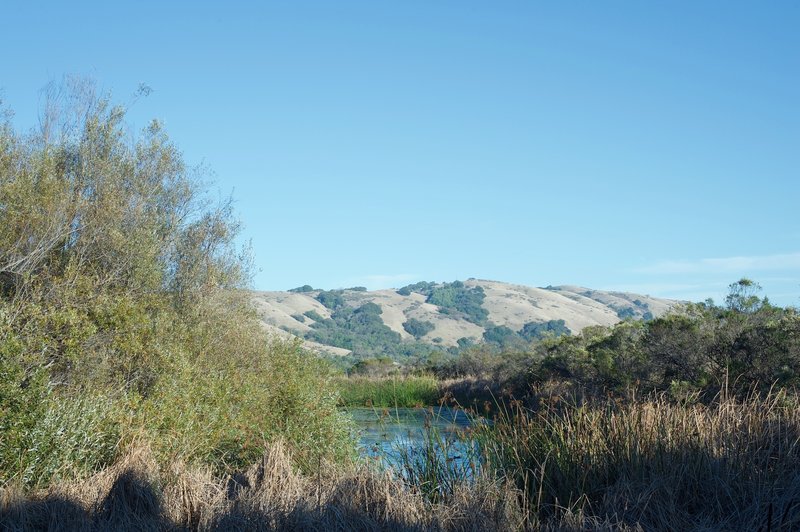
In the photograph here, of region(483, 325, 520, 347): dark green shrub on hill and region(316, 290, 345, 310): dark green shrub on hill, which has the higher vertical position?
region(316, 290, 345, 310): dark green shrub on hill

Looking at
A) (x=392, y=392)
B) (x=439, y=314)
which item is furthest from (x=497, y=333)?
(x=392, y=392)

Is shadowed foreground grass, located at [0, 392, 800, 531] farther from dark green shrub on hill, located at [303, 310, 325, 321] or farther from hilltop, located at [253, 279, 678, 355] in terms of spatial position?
dark green shrub on hill, located at [303, 310, 325, 321]

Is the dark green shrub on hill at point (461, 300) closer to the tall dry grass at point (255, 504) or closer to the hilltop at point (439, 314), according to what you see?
the hilltop at point (439, 314)

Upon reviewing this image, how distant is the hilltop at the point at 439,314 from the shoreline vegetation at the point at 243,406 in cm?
9579

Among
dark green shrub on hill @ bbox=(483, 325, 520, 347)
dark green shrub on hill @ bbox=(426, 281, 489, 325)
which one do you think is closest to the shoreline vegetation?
dark green shrub on hill @ bbox=(483, 325, 520, 347)

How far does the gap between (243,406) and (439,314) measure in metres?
152

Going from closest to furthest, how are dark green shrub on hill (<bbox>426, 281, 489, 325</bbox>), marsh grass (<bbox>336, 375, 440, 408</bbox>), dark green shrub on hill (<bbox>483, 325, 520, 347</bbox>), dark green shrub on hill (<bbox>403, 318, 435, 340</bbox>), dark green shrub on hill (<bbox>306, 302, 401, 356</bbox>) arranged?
marsh grass (<bbox>336, 375, 440, 408</bbox>), dark green shrub on hill (<bbox>306, 302, 401, 356</bbox>), dark green shrub on hill (<bbox>483, 325, 520, 347</bbox>), dark green shrub on hill (<bbox>403, 318, 435, 340</bbox>), dark green shrub on hill (<bbox>426, 281, 489, 325</bbox>)

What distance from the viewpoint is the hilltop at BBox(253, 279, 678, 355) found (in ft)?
459

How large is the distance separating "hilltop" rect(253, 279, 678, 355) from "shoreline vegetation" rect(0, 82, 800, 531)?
95791mm

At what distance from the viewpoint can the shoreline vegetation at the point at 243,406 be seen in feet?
23.8

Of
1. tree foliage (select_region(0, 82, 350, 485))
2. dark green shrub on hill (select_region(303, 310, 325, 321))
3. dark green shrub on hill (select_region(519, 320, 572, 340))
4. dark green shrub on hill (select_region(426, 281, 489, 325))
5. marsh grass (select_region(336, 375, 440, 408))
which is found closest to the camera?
A: tree foliage (select_region(0, 82, 350, 485))

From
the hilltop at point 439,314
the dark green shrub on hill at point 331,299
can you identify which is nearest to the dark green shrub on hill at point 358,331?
the hilltop at point 439,314

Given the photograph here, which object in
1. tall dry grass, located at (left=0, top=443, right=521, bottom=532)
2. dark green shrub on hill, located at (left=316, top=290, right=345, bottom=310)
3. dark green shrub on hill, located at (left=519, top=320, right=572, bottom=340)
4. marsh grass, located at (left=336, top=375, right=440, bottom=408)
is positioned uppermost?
dark green shrub on hill, located at (left=316, top=290, right=345, bottom=310)

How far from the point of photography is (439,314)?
168 metres
